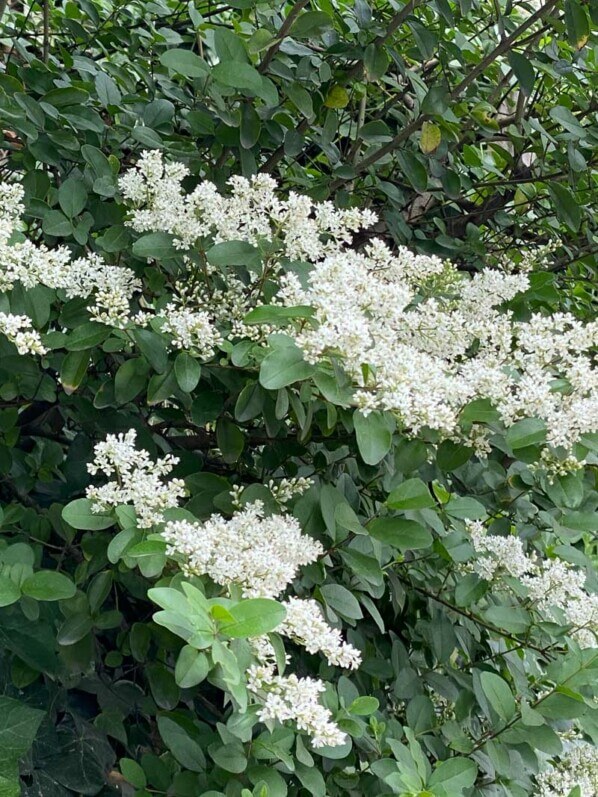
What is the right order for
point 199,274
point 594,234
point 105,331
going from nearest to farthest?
1. point 105,331
2. point 199,274
3. point 594,234

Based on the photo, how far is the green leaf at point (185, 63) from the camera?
1429 millimetres

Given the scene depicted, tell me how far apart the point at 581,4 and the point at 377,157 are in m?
0.46

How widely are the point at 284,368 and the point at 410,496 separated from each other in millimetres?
302

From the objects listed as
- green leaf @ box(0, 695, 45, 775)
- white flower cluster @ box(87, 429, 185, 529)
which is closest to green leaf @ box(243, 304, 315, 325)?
white flower cluster @ box(87, 429, 185, 529)

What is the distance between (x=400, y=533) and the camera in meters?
1.24

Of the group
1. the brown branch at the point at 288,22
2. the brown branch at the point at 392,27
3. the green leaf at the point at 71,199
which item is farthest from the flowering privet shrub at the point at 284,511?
the brown branch at the point at 392,27

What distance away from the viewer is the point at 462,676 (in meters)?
1.52

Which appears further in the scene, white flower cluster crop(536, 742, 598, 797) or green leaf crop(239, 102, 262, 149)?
green leaf crop(239, 102, 262, 149)

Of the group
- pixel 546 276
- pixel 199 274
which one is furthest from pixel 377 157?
pixel 199 274

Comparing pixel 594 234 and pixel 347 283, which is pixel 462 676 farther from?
pixel 594 234

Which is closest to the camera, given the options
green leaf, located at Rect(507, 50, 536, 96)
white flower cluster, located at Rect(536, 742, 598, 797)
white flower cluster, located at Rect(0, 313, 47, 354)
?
white flower cluster, located at Rect(0, 313, 47, 354)

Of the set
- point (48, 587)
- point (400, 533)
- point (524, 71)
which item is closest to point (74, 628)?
point (48, 587)

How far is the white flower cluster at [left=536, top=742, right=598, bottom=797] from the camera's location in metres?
1.32

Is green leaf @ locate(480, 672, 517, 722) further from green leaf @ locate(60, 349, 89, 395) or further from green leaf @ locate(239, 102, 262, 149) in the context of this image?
green leaf @ locate(239, 102, 262, 149)
